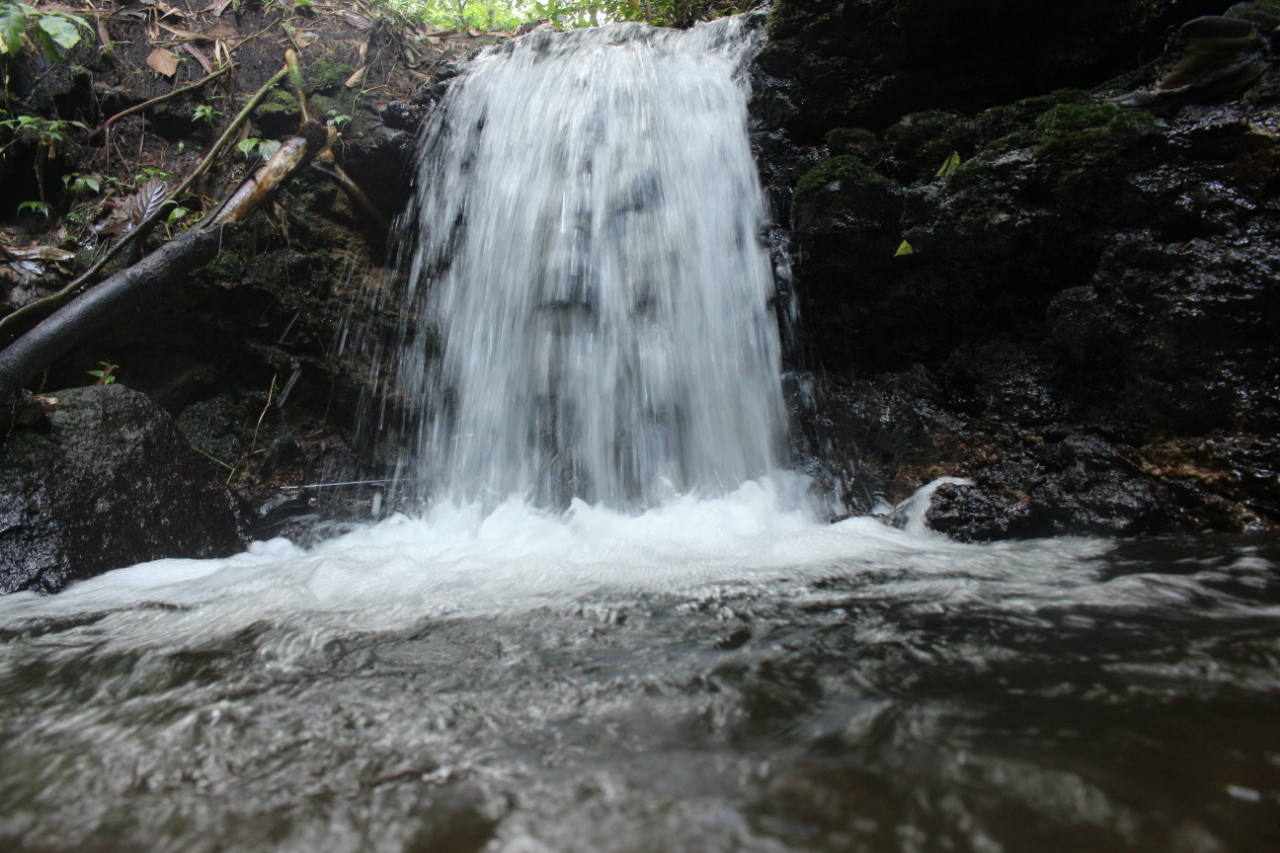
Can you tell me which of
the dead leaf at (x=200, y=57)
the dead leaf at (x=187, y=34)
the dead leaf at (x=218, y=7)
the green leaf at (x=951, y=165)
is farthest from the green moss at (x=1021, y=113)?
the dead leaf at (x=218, y=7)

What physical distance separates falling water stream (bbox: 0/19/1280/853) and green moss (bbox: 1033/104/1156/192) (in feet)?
6.69

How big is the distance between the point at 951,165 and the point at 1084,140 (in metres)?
0.71

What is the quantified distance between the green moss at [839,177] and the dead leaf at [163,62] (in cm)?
678

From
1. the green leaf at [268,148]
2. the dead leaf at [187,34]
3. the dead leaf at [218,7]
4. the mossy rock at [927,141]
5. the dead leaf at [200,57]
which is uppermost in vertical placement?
the dead leaf at [218,7]

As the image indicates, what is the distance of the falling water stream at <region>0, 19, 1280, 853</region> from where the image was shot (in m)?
0.99

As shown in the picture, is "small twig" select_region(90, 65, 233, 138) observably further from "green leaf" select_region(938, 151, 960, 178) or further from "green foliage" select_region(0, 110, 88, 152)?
"green leaf" select_region(938, 151, 960, 178)

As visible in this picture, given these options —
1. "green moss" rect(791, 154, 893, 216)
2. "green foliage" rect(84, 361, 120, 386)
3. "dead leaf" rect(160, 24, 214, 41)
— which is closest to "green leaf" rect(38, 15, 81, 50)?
"dead leaf" rect(160, 24, 214, 41)

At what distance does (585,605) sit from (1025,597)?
1617 mm

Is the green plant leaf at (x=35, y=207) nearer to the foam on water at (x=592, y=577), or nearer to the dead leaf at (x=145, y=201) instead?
the dead leaf at (x=145, y=201)

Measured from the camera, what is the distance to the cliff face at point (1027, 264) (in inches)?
116

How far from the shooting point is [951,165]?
150 inches

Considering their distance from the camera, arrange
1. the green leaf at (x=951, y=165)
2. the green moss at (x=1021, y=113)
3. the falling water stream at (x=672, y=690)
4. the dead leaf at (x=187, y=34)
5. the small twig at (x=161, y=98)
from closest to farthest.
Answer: the falling water stream at (x=672, y=690) → the green moss at (x=1021, y=113) → the green leaf at (x=951, y=165) → the small twig at (x=161, y=98) → the dead leaf at (x=187, y=34)

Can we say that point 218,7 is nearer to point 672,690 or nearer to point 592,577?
point 592,577

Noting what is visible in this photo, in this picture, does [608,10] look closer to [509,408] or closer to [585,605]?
[509,408]
